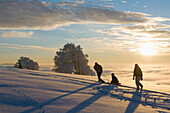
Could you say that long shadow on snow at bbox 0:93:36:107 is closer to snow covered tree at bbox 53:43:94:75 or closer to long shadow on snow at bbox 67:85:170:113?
long shadow on snow at bbox 67:85:170:113

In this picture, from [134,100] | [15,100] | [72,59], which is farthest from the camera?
[72,59]

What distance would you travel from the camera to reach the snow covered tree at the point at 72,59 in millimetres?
43438

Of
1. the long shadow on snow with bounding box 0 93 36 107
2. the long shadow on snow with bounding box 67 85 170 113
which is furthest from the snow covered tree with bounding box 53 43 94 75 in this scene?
the long shadow on snow with bounding box 0 93 36 107

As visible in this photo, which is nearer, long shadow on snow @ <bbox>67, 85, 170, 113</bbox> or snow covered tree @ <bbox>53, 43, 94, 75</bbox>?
long shadow on snow @ <bbox>67, 85, 170, 113</bbox>

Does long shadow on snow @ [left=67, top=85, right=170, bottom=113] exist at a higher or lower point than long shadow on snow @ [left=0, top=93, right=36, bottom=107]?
lower

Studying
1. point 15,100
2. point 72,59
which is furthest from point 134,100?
point 72,59

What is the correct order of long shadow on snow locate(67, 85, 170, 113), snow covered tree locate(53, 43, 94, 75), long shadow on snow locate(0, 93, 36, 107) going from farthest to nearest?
snow covered tree locate(53, 43, 94, 75), long shadow on snow locate(67, 85, 170, 113), long shadow on snow locate(0, 93, 36, 107)

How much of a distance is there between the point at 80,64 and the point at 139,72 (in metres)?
33.4

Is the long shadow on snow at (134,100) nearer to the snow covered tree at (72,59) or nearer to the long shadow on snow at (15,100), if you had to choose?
the long shadow on snow at (15,100)

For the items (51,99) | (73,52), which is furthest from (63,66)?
(51,99)

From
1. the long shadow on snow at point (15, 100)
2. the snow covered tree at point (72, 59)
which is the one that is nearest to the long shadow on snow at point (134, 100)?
the long shadow on snow at point (15, 100)

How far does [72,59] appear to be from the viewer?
4572 centimetres

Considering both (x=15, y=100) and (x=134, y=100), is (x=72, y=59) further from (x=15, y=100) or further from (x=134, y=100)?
(x=15, y=100)

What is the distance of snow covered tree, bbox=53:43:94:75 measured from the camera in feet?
143
